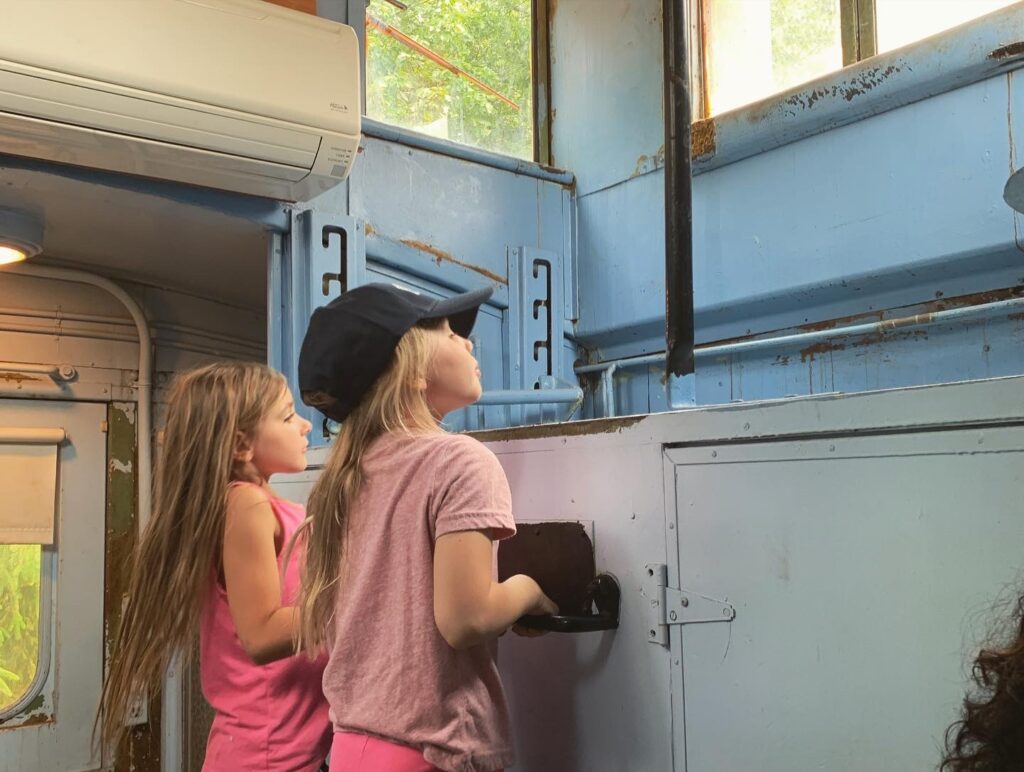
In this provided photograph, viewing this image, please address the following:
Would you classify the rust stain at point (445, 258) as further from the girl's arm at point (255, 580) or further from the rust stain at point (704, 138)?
the girl's arm at point (255, 580)

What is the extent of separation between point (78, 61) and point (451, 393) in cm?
99

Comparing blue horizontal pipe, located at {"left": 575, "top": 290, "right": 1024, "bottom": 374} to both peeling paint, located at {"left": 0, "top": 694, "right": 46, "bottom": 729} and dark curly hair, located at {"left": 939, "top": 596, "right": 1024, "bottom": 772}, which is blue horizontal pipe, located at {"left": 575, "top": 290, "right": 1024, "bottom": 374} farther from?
peeling paint, located at {"left": 0, "top": 694, "right": 46, "bottom": 729}

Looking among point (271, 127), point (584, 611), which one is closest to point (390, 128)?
point (271, 127)

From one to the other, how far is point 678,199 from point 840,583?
1.92 ft

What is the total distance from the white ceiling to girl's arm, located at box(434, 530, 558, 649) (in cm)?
125

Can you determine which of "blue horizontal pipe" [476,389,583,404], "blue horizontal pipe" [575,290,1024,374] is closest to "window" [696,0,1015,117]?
"blue horizontal pipe" [575,290,1024,374]

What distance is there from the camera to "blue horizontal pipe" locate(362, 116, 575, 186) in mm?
1998

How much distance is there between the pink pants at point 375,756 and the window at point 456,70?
161 cm

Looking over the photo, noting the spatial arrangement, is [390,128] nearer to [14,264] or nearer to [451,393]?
[14,264]

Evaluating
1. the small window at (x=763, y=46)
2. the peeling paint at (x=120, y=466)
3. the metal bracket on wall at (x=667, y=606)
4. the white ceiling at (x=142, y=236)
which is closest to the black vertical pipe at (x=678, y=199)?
the metal bracket on wall at (x=667, y=606)

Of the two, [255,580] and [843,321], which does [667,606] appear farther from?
[843,321]

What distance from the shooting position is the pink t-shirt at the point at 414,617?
80 centimetres

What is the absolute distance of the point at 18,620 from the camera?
221 centimetres

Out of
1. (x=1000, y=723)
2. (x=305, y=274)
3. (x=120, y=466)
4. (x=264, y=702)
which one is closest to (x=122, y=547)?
(x=120, y=466)
